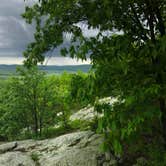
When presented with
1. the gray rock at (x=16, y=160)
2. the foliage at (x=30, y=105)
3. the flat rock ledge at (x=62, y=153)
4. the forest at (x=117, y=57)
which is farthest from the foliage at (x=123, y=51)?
the foliage at (x=30, y=105)

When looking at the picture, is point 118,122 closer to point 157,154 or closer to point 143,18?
point 157,154

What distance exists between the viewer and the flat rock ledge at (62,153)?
61.7 feet

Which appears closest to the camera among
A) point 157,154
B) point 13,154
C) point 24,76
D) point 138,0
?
point 138,0

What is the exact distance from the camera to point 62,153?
786 inches

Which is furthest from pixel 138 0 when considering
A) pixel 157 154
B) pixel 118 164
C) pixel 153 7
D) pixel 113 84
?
pixel 118 164

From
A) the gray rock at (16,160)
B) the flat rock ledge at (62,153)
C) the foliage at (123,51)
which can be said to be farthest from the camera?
the gray rock at (16,160)

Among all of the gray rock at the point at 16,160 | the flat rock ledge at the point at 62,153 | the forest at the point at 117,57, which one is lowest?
the gray rock at the point at 16,160

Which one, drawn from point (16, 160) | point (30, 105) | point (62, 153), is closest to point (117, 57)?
point (62, 153)

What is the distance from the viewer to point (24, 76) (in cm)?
3319

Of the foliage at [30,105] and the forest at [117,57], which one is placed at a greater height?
the forest at [117,57]

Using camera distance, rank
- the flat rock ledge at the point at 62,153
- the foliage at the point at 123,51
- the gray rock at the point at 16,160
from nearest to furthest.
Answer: the foliage at the point at 123,51
the flat rock ledge at the point at 62,153
the gray rock at the point at 16,160

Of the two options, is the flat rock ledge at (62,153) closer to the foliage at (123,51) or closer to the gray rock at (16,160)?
the gray rock at (16,160)

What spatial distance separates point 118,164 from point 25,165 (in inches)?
191

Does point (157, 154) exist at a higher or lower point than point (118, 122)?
lower
